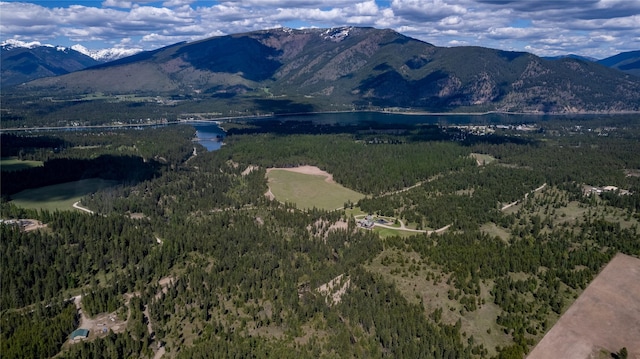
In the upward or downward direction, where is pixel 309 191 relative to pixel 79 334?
upward

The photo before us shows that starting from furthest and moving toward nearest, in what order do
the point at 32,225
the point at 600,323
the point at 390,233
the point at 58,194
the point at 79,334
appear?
the point at 58,194
the point at 390,233
the point at 32,225
the point at 600,323
the point at 79,334

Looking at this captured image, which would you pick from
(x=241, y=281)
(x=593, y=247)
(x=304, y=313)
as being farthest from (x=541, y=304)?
(x=241, y=281)

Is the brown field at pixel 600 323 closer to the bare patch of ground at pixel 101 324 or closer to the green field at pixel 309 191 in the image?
the bare patch of ground at pixel 101 324

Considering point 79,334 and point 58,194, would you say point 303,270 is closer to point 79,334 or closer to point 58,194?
point 79,334

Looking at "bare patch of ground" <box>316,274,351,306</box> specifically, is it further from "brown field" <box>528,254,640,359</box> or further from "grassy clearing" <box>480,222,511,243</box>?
"grassy clearing" <box>480,222,511,243</box>

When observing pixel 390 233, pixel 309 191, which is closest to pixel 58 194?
pixel 309 191
